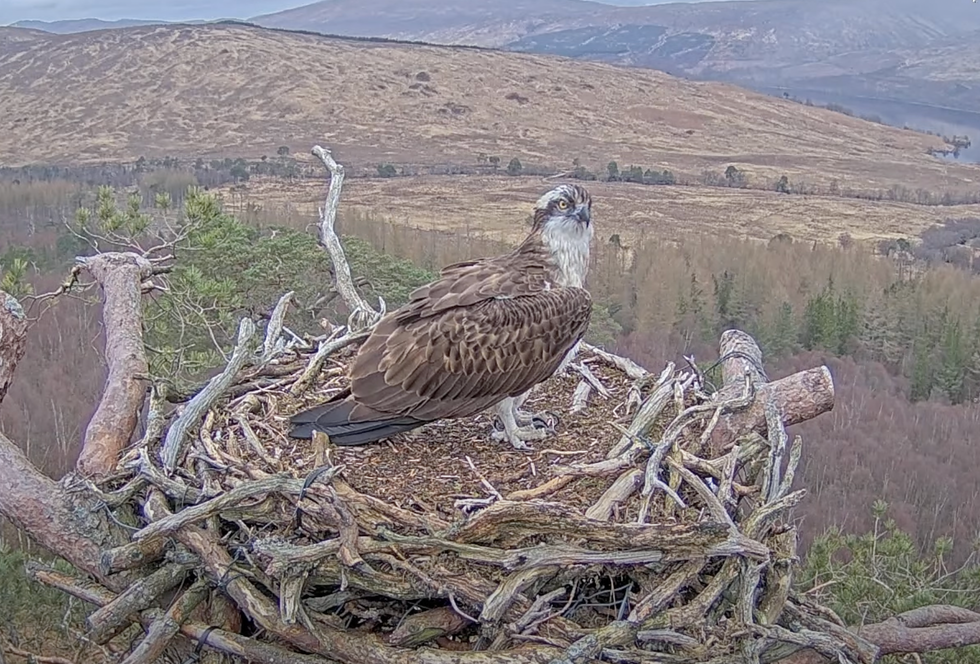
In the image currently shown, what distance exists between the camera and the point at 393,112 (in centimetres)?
6912

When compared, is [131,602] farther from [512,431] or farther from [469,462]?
[512,431]

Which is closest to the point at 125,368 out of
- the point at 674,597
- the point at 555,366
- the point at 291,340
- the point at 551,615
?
the point at 291,340

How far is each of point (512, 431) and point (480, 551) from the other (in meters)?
1.31

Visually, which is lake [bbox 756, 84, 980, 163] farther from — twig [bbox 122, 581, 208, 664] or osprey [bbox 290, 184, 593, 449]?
twig [bbox 122, 581, 208, 664]

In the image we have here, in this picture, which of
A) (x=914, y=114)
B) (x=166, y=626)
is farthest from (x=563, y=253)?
(x=914, y=114)

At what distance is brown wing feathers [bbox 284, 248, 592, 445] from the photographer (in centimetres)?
455

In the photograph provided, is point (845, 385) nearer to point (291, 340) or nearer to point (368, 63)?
point (291, 340)

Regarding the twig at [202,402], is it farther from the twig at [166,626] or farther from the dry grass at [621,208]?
the dry grass at [621,208]

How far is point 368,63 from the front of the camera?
254ft

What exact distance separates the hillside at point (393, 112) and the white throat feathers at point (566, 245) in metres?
51.8

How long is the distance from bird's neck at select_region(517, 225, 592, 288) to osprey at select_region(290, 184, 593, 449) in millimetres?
61

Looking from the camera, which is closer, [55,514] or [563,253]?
[55,514]

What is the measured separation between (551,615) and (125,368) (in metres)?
2.41

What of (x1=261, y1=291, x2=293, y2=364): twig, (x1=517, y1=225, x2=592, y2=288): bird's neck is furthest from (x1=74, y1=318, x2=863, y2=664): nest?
(x1=261, y1=291, x2=293, y2=364): twig
